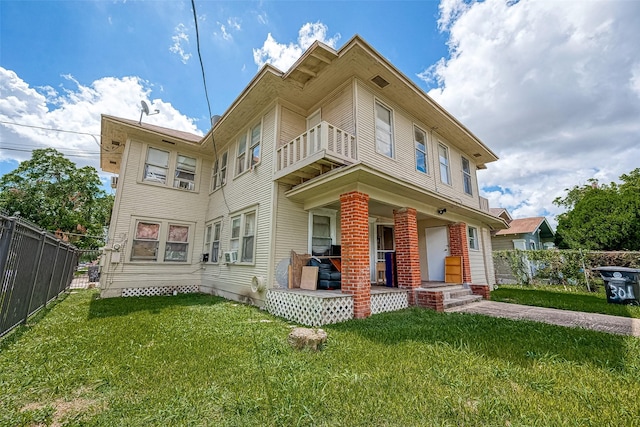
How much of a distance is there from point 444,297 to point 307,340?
5.04 metres

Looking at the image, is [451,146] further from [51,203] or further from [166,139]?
[51,203]

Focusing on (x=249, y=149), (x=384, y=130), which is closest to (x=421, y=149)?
(x=384, y=130)

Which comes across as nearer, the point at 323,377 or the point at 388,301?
the point at 323,377

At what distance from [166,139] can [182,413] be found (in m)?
10.4

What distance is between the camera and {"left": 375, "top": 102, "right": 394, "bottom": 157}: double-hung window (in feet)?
23.7

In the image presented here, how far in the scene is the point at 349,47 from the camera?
5.79 m

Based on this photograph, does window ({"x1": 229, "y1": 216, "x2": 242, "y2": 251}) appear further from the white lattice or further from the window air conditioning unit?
the white lattice

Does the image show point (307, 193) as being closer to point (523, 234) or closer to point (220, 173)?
point (220, 173)

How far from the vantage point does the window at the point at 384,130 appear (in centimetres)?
723

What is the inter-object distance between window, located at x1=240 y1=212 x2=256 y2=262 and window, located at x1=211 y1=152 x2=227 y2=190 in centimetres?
273

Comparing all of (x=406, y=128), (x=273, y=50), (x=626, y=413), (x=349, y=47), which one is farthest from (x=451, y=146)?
(x=626, y=413)

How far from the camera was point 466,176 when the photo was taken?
11.0 m

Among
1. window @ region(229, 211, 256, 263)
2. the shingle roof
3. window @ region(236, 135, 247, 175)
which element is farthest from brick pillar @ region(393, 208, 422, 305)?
the shingle roof

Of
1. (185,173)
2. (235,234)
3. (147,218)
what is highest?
(185,173)
